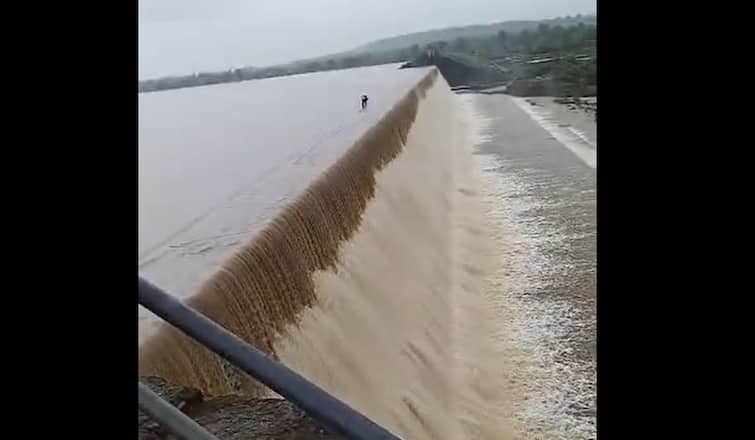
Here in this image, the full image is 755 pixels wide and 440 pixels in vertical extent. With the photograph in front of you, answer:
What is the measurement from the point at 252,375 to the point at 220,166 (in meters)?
4.46

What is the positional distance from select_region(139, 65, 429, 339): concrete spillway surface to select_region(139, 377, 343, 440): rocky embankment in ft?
0.43

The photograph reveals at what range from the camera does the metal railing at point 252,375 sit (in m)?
0.34

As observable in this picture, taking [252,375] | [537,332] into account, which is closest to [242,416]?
A: [252,375]

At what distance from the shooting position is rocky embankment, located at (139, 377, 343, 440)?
1.15 m

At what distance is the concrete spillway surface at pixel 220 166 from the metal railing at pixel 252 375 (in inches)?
3.7

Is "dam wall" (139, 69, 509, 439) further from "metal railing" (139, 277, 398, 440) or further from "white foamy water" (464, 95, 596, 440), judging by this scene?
"metal railing" (139, 277, 398, 440)

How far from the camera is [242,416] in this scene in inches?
50.1

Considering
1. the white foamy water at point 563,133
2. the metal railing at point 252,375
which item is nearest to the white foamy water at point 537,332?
the white foamy water at point 563,133

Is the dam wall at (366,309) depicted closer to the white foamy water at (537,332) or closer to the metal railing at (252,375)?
the white foamy water at (537,332)

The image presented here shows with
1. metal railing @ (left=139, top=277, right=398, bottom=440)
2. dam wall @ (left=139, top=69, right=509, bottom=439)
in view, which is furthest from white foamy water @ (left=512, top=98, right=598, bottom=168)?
metal railing @ (left=139, top=277, right=398, bottom=440)

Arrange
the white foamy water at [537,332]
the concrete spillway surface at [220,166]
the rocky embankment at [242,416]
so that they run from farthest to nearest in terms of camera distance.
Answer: the white foamy water at [537,332] → the concrete spillway surface at [220,166] → the rocky embankment at [242,416]

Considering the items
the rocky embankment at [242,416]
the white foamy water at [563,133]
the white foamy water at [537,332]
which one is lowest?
the white foamy water at [537,332]
